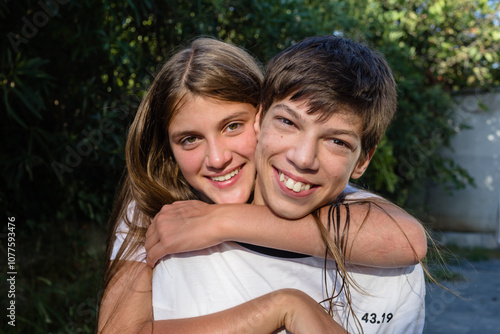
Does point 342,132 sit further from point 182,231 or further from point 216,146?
point 182,231

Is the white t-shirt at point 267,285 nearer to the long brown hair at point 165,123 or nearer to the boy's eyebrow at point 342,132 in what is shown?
the long brown hair at point 165,123

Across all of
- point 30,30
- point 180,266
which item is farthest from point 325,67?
point 30,30

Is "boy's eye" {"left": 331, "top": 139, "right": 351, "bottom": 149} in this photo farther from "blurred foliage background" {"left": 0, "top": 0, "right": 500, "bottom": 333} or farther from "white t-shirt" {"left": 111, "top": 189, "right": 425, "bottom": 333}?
"blurred foliage background" {"left": 0, "top": 0, "right": 500, "bottom": 333}

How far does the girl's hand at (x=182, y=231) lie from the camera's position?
5.38 ft

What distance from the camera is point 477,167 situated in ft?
22.5

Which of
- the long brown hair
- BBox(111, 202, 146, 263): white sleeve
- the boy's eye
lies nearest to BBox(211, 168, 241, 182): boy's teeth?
the long brown hair

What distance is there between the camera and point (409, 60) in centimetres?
604

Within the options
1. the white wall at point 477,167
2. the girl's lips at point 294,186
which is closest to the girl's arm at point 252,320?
the girl's lips at point 294,186

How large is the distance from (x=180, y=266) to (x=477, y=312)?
381cm

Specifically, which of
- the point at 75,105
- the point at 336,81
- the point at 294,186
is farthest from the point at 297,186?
the point at 75,105

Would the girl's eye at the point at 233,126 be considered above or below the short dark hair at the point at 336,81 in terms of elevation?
below

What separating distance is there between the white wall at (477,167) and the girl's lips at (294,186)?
18.2 ft

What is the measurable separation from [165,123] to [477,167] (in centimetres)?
596

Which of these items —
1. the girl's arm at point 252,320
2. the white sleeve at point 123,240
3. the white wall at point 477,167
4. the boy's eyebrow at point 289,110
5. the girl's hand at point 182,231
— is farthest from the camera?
the white wall at point 477,167
